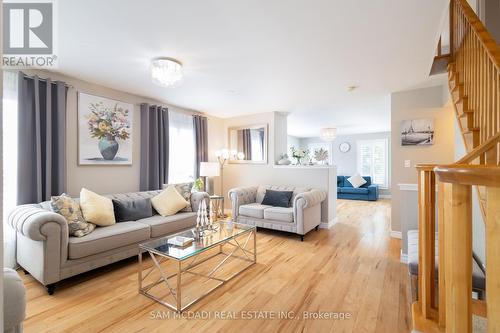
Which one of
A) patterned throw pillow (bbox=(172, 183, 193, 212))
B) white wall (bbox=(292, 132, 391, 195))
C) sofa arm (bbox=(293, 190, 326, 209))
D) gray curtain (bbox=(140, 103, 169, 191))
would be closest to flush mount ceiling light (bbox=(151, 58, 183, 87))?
gray curtain (bbox=(140, 103, 169, 191))

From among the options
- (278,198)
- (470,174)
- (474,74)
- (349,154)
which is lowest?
(278,198)

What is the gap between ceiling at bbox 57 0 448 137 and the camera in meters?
1.82

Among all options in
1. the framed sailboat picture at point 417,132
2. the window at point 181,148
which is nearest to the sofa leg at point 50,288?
the window at point 181,148

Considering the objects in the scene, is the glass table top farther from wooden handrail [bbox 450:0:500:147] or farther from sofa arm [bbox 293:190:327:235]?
wooden handrail [bbox 450:0:500:147]

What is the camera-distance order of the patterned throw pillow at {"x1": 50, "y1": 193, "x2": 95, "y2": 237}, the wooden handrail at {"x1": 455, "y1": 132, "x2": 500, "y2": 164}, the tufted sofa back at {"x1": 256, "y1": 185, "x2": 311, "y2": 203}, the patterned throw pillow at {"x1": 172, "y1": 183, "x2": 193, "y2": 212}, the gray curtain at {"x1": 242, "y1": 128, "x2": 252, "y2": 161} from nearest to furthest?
the wooden handrail at {"x1": 455, "y1": 132, "x2": 500, "y2": 164}, the patterned throw pillow at {"x1": 50, "y1": 193, "x2": 95, "y2": 237}, the patterned throw pillow at {"x1": 172, "y1": 183, "x2": 193, "y2": 212}, the tufted sofa back at {"x1": 256, "y1": 185, "x2": 311, "y2": 203}, the gray curtain at {"x1": 242, "y1": 128, "x2": 252, "y2": 161}

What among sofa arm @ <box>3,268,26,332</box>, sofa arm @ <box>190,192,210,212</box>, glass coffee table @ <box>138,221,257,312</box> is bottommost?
glass coffee table @ <box>138,221,257,312</box>

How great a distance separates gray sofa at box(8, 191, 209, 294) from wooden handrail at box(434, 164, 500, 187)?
287 cm

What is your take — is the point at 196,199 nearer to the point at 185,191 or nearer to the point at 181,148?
the point at 185,191

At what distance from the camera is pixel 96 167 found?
136 inches

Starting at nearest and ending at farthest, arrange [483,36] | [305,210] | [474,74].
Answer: [483,36]
[474,74]
[305,210]

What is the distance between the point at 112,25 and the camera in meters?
2.01

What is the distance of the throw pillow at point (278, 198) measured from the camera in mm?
4109

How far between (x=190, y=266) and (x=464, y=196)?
251 centimetres

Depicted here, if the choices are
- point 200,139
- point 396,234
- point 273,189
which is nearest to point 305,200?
point 273,189
